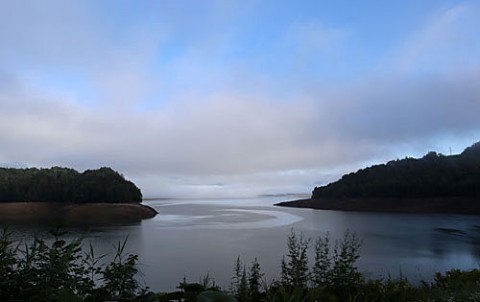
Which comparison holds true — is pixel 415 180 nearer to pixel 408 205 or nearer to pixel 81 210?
pixel 408 205

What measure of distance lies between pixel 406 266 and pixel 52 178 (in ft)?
265

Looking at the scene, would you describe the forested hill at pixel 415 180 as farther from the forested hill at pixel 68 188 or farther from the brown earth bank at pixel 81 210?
the forested hill at pixel 68 188

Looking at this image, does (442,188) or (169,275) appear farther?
(442,188)

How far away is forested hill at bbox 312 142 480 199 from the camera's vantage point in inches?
3243

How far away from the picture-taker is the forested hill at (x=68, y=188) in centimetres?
7988

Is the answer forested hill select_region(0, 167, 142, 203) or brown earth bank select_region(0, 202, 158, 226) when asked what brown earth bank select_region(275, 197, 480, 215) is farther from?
forested hill select_region(0, 167, 142, 203)

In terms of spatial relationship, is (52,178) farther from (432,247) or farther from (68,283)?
(68,283)

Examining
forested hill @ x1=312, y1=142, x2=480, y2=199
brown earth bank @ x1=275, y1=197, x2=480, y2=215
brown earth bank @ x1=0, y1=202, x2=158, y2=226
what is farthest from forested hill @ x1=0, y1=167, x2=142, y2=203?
forested hill @ x1=312, y1=142, x2=480, y2=199

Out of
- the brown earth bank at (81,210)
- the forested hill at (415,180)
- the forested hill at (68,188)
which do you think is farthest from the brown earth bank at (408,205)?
the forested hill at (68,188)

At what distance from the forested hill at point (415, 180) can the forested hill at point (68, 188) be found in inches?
2064

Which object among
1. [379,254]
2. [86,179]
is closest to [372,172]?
[86,179]

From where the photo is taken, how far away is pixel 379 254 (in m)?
24.3

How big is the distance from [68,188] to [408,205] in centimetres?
6827

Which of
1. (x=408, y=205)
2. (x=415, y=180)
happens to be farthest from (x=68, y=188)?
(x=415, y=180)
